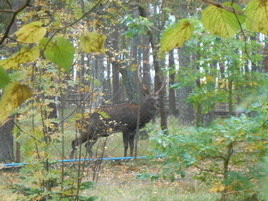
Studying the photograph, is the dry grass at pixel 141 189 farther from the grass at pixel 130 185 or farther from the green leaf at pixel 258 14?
the green leaf at pixel 258 14

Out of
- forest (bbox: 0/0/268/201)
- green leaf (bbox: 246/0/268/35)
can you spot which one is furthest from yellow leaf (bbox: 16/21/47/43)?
green leaf (bbox: 246/0/268/35)

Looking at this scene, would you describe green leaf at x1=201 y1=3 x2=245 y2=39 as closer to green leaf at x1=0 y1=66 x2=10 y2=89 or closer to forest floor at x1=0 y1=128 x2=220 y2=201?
green leaf at x1=0 y1=66 x2=10 y2=89

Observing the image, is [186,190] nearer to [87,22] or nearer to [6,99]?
[87,22]

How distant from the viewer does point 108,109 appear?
10.4 m

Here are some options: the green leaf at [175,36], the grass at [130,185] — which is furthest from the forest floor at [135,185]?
the green leaf at [175,36]

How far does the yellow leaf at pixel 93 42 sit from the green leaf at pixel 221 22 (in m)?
0.18

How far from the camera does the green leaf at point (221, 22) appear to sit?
708mm

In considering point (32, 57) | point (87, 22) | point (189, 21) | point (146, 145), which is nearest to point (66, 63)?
point (32, 57)

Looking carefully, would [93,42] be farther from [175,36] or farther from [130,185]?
[130,185]

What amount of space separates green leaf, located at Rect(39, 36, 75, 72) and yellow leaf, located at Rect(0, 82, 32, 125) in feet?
0.28

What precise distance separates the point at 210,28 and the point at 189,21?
0.05 meters

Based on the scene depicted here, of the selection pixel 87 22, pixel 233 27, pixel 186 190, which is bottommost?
pixel 186 190

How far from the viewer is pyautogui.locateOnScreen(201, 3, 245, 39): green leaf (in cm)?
71

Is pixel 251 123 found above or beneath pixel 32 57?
beneath
